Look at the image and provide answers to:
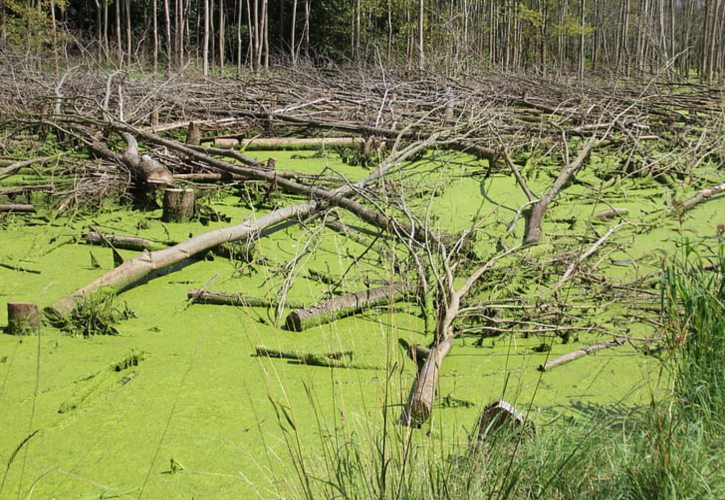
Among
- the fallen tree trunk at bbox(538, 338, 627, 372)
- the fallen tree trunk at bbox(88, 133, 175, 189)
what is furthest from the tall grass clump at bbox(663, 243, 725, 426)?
the fallen tree trunk at bbox(88, 133, 175, 189)

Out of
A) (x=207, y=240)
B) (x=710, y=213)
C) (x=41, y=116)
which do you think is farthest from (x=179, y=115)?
(x=710, y=213)

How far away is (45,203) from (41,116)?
835mm

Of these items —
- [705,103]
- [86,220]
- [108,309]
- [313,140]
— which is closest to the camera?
[108,309]

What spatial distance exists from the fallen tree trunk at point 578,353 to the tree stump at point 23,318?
264cm

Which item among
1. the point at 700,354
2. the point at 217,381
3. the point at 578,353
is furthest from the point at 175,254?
the point at 700,354

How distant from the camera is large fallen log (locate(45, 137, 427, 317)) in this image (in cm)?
504

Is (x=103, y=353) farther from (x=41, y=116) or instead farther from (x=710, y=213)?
(x=710, y=213)

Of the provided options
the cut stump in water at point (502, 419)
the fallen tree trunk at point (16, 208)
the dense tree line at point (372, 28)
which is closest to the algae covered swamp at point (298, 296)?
the fallen tree trunk at point (16, 208)

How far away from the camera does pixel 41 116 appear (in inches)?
299

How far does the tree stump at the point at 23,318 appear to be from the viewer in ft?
14.9

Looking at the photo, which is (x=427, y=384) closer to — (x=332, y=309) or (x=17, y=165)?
(x=332, y=309)

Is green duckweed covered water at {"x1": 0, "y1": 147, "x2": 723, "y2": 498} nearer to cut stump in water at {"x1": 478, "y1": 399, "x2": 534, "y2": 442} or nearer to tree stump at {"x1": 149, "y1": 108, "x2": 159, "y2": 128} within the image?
cut stump in water at {"x1": 478, "y1": 399, "x2": 534, "y2": 442}

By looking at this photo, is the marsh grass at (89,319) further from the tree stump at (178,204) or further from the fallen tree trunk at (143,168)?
the fallen tree trunk at (143,168)

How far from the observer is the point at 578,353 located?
429cm
